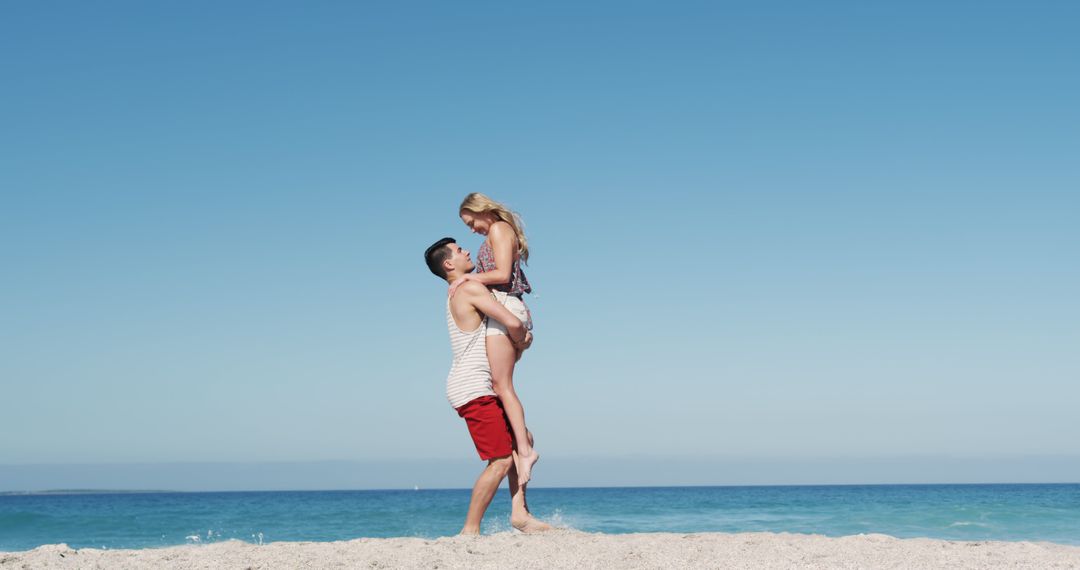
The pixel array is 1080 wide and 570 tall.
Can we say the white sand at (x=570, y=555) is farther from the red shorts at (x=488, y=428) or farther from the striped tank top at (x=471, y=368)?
the striped tank top at (x=471, y=368)

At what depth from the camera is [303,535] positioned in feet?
Result: 73.2

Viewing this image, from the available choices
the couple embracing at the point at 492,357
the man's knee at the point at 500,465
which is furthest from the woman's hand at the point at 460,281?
the man's knee at the point at 500,465

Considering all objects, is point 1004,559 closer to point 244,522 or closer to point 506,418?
point 506,418

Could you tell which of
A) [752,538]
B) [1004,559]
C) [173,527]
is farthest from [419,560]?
[173,527]

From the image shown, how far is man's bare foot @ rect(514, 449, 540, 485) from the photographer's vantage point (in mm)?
6113

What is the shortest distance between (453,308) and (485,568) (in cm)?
197

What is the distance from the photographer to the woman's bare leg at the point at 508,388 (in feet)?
19.9

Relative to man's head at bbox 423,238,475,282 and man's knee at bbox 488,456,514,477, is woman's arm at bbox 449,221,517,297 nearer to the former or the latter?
man's head at bbox 423,238,475,282

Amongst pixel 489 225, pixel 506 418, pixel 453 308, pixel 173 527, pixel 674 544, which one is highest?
pixel 489 225

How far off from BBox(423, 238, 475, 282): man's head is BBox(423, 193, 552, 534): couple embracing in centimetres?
1

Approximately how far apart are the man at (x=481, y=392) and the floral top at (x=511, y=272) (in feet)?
0.89

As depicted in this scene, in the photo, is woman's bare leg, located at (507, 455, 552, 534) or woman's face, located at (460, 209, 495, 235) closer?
woman's bare leg, located at (507, 455, 552, 534)

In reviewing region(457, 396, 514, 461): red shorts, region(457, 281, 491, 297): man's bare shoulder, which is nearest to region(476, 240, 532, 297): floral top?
region(457, 281, 491, 297): man's bare shoulder

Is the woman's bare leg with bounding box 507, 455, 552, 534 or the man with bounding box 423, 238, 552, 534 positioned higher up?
the man with bounding box 423, 238, 552, 534
